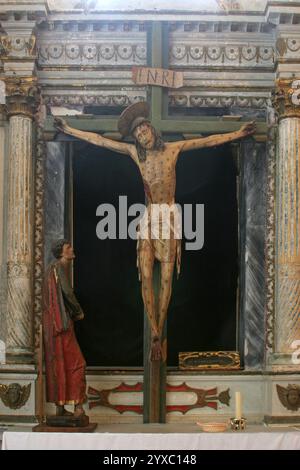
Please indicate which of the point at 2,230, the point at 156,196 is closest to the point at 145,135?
the point at 156,196

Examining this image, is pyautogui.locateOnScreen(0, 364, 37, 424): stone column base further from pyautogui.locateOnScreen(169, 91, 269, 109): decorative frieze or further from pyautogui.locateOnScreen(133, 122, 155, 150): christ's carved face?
pyautogui.locateOnScreen(169, 91, 269, 109): decorative frieze

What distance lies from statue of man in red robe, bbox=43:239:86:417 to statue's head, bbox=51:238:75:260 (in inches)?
4.5

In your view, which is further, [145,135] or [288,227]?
[288,227]

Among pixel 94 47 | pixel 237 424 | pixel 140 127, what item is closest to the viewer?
pixel 237 424

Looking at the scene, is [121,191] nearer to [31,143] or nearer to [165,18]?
[31,143]

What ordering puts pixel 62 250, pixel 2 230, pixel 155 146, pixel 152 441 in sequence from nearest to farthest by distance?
1. pixel 152 441
2. pixel 62 250
3. pixel 155 146
4. pixel 2 230

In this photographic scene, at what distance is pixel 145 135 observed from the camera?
9.26 meters

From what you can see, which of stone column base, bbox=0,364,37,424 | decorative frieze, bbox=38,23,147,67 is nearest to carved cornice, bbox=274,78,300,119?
decorative frieze, bbox=38,23,147,67

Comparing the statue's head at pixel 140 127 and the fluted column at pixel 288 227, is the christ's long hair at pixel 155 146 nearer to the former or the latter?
the statue's head at pixel 140 127

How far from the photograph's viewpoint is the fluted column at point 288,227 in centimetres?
939

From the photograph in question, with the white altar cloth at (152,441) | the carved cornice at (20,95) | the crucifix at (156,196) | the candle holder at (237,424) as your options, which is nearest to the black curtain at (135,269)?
Result: the crucifix at (156,196)

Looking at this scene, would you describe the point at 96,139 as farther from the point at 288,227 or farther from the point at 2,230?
the point at 288,227

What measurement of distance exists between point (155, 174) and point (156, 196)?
202 mm

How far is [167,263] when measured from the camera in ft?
30.9
